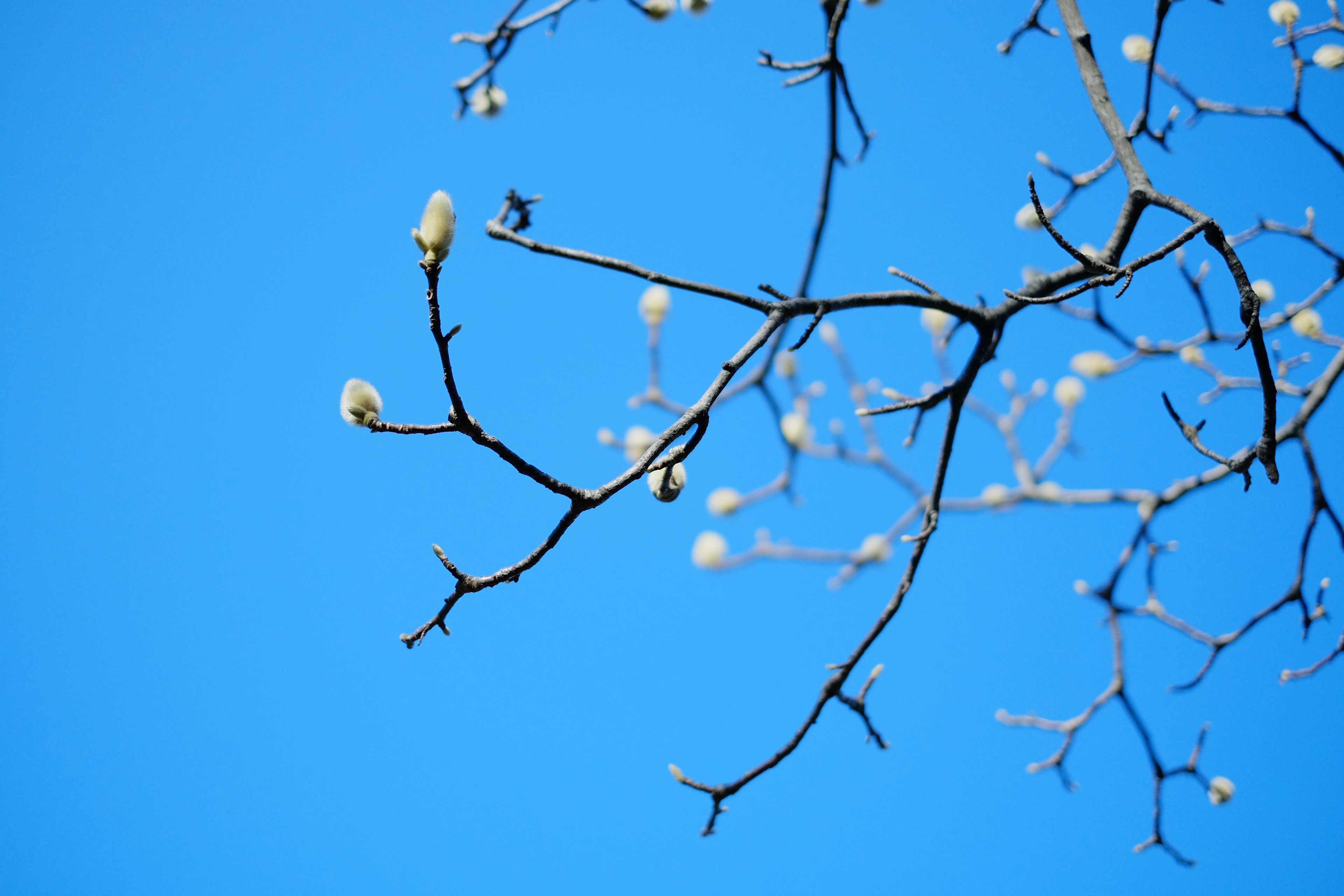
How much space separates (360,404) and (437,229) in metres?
0.14

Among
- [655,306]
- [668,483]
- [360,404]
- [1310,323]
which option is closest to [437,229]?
[360,404]

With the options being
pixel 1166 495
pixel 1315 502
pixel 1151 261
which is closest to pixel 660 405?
pixel 1166 495

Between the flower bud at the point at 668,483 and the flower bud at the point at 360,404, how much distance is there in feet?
0.79

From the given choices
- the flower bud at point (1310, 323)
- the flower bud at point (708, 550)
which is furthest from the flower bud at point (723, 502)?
the flower bud at point (1310, 323)

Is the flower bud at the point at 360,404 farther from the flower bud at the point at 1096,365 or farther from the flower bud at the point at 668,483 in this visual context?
the flower bud at the point at 1096,365

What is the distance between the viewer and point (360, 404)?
0.66 metres

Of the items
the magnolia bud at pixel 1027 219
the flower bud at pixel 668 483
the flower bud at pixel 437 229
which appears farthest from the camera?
the magnolia bud at pixel 1027 219

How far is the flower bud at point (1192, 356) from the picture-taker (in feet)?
6.81

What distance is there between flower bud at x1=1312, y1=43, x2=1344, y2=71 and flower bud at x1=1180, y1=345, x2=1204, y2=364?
2.11 feet

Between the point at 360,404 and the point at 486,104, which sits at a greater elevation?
the point at 486,104

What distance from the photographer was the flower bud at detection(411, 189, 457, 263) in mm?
613

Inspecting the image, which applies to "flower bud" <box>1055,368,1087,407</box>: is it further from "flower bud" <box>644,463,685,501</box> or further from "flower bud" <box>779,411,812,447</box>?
"flower bud" <box>644,463,685,501</box>

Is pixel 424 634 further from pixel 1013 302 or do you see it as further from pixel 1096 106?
pixel 1096 106

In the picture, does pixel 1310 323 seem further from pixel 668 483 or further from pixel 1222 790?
pixel 668 483
